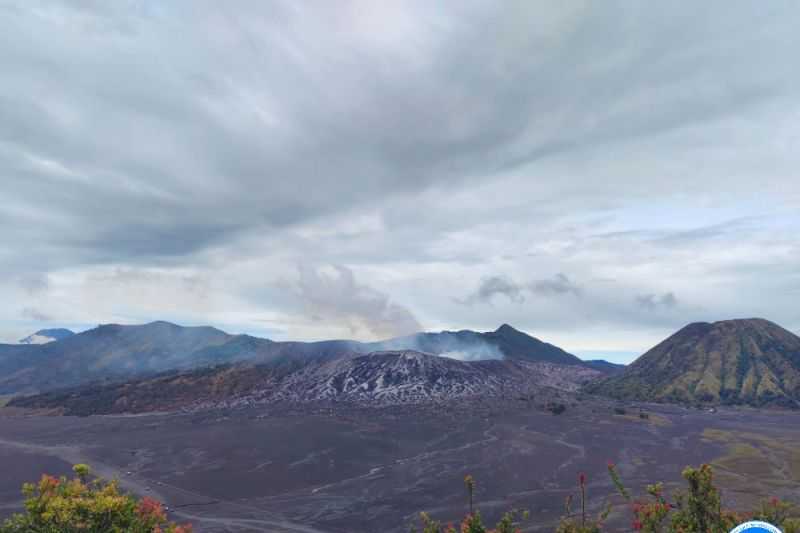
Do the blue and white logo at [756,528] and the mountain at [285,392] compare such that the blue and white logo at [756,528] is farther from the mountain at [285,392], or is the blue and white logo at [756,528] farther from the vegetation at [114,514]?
the mountain at [285,392]

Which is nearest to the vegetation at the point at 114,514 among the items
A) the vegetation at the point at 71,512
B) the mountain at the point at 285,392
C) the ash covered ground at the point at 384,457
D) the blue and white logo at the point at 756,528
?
the vegetation at the point at 71,512

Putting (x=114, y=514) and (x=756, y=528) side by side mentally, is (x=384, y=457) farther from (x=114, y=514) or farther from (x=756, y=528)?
(x=756, y=528)

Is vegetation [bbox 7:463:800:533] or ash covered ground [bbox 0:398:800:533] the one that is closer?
vegetation [bbox 7:463:800:533]

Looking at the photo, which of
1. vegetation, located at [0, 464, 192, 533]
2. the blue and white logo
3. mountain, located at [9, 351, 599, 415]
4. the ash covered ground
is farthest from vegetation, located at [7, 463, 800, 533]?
mountain, located at [9, 351, 599, 415]

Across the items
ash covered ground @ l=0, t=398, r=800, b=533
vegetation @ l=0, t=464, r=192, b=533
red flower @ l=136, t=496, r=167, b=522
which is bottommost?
ash covered ground @ l=0, t=398, r=800, b=533

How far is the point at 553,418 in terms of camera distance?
13638 centimetres

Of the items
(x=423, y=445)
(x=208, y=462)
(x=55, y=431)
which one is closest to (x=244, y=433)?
(x=208, y=462)

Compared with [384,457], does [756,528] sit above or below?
above

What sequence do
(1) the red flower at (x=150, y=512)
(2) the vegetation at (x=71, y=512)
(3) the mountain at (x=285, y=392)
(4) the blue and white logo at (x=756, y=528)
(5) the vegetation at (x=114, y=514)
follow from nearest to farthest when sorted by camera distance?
(4) the blue and white logo at (x=756, y=528) < (2) the vegetation at (x=71, y=512) < (5) the vegetation at (x=114, y=514) < (1) the red flower at (x=150, y=512) < (3) the mountain at (x=285, y=392)

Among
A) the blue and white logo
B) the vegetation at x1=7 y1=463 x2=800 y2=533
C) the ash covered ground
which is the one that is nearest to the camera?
the blue and white logo

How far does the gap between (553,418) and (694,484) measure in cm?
12187

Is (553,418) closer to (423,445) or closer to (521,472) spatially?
(423,445)

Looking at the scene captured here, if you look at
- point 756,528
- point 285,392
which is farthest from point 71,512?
point 285,392

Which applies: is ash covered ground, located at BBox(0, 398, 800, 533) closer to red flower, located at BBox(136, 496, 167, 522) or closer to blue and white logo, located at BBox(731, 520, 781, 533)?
red flower, located at BBox(136, 496, 167, 522)
